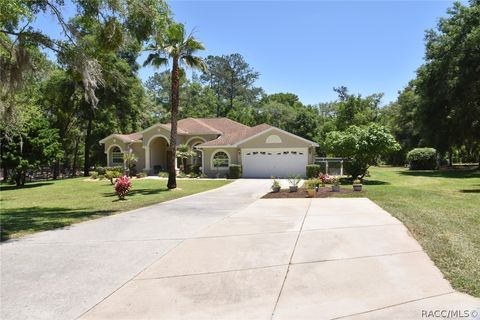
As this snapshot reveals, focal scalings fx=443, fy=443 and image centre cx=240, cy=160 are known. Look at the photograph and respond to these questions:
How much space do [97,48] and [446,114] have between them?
3219 cm

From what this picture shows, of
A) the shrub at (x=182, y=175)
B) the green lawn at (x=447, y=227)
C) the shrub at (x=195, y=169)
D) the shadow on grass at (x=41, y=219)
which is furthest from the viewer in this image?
the shrub at (x=195, y=169)

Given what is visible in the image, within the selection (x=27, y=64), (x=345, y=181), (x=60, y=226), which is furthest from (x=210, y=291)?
(x=345, y=181)

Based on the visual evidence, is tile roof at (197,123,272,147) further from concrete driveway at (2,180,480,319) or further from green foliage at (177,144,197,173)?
concrete driveway at (2,180,480,319)

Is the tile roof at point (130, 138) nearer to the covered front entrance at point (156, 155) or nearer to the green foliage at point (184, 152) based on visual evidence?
the covered front entrance at point (156, 155)

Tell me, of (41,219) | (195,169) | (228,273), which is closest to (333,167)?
(195,169)

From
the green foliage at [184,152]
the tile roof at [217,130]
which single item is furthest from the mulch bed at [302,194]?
the green foliage at [184,152]

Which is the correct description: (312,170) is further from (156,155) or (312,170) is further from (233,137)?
(156,155)

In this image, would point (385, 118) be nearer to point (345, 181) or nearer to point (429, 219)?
point (345, 181)

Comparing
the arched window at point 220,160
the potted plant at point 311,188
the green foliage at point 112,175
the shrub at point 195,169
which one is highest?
the arched window at point 220,160

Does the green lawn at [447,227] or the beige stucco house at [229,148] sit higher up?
the beige stucco house at [229,148]

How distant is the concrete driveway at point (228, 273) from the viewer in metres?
5.12

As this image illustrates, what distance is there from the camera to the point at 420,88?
39031 millimetres

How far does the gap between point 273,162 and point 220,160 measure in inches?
164

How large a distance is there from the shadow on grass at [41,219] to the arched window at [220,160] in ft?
64.3
